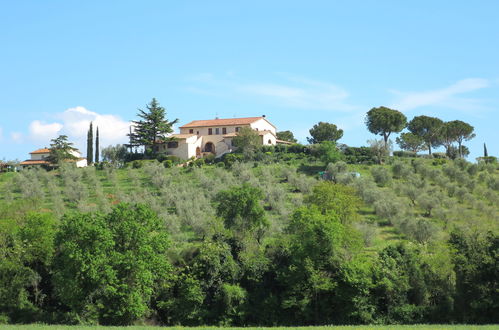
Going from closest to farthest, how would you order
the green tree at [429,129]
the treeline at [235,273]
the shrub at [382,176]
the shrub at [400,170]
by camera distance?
the treeline at [235,273] → the shrub at [382,176] → the shrub at [400,170] → the green tree at [429,129]

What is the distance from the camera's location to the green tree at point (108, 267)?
125 feet

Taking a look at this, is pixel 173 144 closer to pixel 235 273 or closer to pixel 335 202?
pixel 335 202

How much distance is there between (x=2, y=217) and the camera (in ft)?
159

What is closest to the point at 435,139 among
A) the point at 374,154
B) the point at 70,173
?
the point at 374,154

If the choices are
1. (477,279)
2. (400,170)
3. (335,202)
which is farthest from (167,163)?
(477,279)

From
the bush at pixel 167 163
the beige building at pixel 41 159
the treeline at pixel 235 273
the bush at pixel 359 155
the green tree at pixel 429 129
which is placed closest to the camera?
the treeline at pixel 235 273

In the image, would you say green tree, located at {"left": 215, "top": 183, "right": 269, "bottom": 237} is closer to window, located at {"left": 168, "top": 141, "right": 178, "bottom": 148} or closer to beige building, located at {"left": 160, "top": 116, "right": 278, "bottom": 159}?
beige building, located at {"left": 160, "top": 116, "right": 278, "bottom": 159}

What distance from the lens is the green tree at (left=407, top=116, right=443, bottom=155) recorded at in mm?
113875

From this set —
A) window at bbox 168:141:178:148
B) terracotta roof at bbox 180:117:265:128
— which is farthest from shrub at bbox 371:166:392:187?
window at bbox 168:141:178:148

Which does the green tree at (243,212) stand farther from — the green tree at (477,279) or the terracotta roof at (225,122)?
the terracotta roof at (225,122)

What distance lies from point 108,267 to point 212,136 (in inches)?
2639

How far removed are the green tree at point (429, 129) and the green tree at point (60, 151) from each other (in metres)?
72.1

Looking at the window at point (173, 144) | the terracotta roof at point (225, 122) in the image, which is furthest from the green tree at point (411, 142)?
the window at point (173, 144)

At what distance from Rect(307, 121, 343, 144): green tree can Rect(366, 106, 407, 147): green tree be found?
81.8 feet
